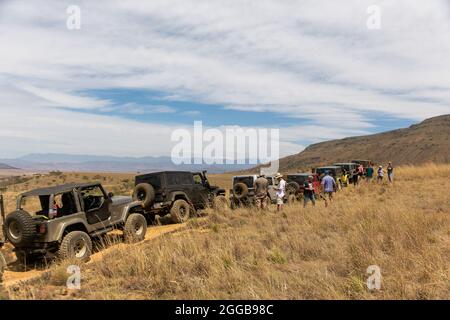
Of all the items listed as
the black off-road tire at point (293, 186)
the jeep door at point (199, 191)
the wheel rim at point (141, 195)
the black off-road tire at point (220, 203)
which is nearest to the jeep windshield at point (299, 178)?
the black off-road tire at point (293, 186)

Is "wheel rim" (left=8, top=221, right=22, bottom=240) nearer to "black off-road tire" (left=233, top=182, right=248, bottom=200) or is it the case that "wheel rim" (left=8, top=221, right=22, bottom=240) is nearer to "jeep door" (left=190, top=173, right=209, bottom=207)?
"jeep door" (left=190, top=173, right=209, bottom=207)

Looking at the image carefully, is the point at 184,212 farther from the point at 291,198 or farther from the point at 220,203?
the point at 291,198

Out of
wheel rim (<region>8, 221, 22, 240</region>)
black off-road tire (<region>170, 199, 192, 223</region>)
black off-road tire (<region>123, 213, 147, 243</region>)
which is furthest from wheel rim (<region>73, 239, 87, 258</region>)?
black off-road tire (<region>170, 199, 192, 223</region>)

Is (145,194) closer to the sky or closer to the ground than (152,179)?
closer to the ground

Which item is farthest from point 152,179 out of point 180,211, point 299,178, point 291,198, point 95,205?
point 299,178

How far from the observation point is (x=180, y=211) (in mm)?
14492

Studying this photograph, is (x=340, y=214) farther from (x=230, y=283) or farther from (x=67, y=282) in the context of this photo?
(x=67, y=282)

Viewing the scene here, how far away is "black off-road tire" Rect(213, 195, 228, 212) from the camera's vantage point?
15216 mm

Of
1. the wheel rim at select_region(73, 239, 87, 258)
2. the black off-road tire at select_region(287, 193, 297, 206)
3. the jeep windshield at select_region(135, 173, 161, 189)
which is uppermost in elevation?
the jeep windshield at select_region(135, 173, 161, 189)

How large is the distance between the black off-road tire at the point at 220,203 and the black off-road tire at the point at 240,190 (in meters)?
0.57

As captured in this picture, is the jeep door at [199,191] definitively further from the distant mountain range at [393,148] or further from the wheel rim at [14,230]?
the distant mountain range at [393,148]

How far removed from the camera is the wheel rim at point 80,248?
29.4 feet

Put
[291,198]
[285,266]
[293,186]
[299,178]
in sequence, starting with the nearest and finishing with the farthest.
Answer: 1. [285,266]
2. [291,198]
3. [293,186]
4. [299,178]

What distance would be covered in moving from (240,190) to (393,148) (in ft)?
305
